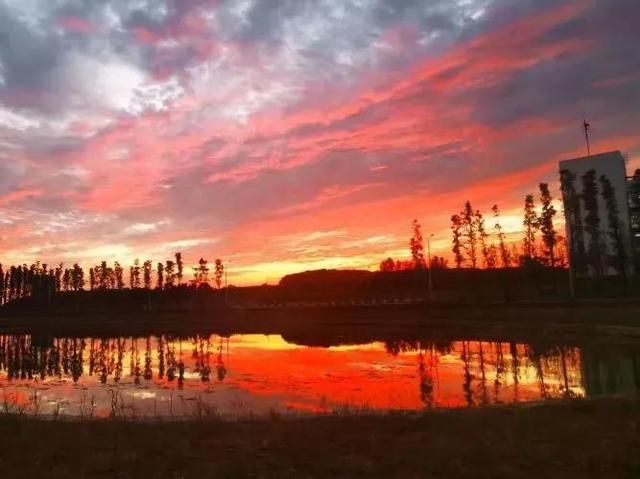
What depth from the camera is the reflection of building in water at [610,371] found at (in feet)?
72.7

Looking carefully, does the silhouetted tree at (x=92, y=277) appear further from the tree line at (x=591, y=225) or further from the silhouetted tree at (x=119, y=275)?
the tree line at (x=591, y=225)

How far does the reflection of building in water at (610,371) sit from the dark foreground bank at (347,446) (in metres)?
8.28

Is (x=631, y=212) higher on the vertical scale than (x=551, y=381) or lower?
higher

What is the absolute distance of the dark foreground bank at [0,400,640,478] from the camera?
9.69m

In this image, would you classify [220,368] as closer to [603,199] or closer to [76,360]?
[76,360]

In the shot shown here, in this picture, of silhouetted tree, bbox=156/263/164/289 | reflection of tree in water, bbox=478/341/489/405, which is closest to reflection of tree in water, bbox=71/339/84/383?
reflection of tree in water, bbox=478/341/489/405

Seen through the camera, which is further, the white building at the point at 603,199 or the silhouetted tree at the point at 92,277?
the silhouetted tree at the point at 92,277

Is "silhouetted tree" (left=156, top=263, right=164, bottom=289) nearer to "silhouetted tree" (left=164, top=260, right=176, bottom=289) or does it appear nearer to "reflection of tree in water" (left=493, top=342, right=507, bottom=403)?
"silhouetted tree" (left=164, top=260, right=176, bottom=289)

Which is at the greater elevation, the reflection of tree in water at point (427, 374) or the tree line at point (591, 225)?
the tree line at point (591, 225)

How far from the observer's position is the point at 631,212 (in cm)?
9631

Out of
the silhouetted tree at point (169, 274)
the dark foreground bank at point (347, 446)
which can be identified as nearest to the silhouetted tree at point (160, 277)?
the silhouetted tree at point (169, 274)

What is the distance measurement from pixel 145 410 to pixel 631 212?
94.1 metres

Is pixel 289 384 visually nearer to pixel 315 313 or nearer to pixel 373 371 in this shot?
pixel 373 371

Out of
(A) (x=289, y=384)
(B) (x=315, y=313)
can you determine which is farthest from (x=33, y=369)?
(B) (x=315, y=313)
